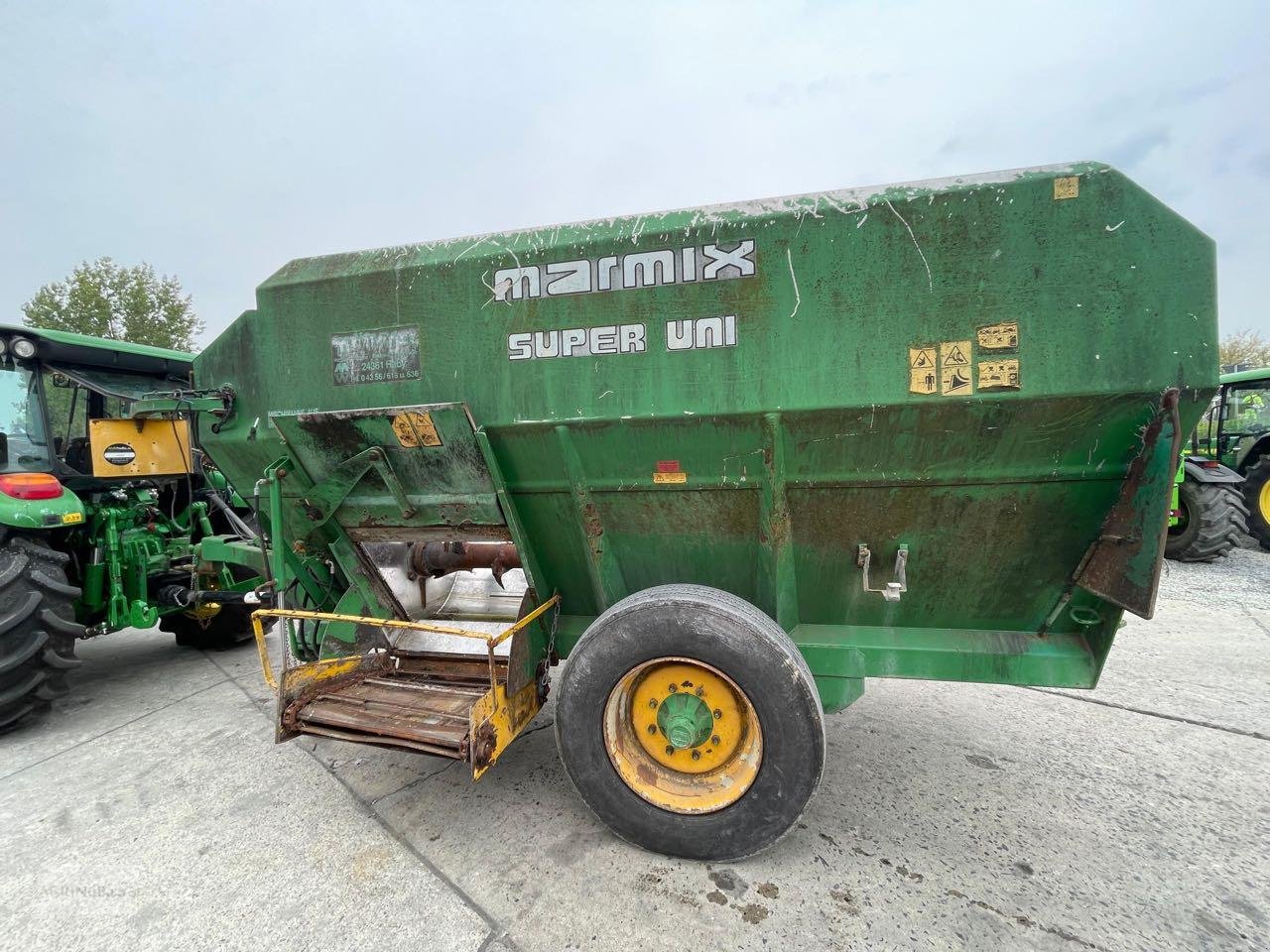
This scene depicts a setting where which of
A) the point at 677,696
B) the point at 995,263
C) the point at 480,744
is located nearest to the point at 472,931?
the point at 480,744

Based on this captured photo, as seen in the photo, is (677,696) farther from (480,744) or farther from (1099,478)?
(1099,478)

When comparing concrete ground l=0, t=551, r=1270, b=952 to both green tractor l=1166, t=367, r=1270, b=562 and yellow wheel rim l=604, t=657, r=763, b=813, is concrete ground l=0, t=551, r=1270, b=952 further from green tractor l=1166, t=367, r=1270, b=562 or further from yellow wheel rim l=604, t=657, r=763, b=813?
green tractor l=1166, t=367, r=1270, b=562

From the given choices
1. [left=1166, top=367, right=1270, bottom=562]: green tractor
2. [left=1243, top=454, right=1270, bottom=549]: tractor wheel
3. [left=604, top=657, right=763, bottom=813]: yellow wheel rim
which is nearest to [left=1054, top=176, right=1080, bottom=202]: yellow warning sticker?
[left=604, top=657, right=763, bottom=813]: yellow wheel rim

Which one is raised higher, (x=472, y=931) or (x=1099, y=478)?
(x=1099, y=478)

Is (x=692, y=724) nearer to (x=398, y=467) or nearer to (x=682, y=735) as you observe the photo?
(x=682, y=735)

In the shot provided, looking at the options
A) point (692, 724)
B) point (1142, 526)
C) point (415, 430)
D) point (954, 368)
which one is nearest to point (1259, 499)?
point (1142, 526)

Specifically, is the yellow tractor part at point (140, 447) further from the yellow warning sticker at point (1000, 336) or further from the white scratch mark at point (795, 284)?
the yellow warning sticker at point (1000, 336)

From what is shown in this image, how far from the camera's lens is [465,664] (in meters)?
3.17

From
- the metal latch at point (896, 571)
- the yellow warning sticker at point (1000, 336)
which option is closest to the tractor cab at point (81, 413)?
the metal latch at point (896, 571)

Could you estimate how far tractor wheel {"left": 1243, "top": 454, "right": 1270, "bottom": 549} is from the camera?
7.72 metres

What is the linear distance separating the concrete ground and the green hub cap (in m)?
0.49

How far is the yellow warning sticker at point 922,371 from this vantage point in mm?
2041

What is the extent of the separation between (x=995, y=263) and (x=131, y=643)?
292 inches

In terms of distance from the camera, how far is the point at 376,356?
2.62 metres
